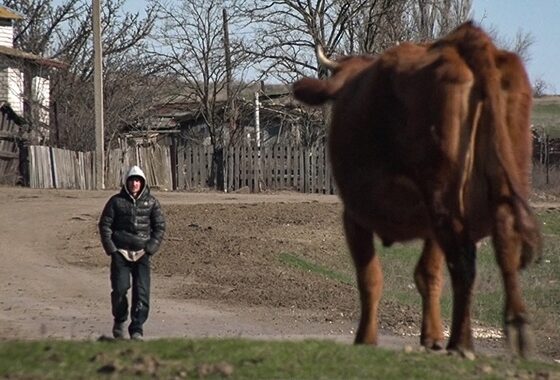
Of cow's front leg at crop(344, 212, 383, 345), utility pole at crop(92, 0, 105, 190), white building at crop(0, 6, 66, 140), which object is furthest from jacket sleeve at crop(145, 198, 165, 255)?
white building at crop(0, 6, 66, 140)

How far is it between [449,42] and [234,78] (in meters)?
39.4

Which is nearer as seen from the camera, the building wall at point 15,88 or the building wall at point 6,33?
the building wall at point 15,88

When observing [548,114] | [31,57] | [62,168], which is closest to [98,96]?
[62,168]

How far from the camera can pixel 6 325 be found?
1313 cm

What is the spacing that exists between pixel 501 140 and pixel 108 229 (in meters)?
6.13

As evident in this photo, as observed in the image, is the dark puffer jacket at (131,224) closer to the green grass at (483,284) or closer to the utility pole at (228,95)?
the green grass at (483,284)

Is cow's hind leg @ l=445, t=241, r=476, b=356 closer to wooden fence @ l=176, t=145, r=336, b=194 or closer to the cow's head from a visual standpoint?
the cow's head

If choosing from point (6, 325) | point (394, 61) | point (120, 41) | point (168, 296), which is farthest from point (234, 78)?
point (394, 61)

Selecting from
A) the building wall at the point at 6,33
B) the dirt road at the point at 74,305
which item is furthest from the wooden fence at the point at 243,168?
the dirt road at the point at 74,305

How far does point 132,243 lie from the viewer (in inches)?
481

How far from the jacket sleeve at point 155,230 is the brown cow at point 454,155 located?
4844 mm

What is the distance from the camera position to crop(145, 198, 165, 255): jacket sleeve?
40.2ft

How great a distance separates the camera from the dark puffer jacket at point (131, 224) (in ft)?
40.1

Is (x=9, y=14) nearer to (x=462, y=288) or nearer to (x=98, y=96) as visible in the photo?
(x=98, y=96)
